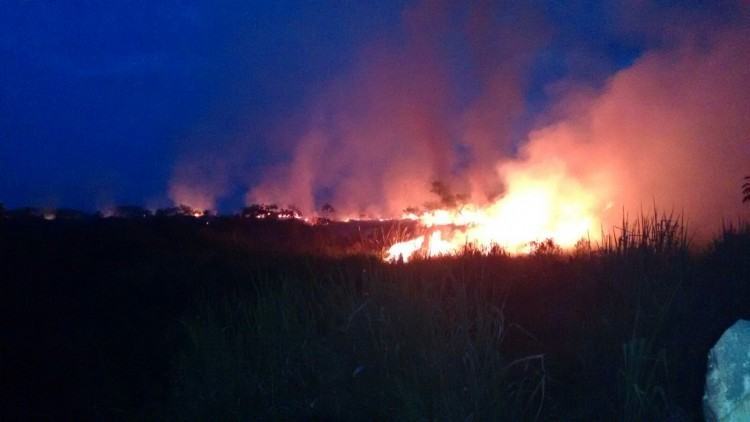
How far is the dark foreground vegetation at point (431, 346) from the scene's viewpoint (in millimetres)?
5457

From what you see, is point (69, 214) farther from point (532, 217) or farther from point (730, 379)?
point (730, 379)

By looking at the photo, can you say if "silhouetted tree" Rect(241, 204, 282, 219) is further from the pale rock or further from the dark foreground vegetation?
the pale rock

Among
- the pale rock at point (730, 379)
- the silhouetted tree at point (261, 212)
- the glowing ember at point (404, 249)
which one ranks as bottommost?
the pale rock at point (730, 379)

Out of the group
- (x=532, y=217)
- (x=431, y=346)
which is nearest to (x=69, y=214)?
(x=532, y=217)

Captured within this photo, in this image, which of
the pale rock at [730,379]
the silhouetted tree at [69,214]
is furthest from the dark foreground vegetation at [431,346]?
the silhouetted tree at [69,214]

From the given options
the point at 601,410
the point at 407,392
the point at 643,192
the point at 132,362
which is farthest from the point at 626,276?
the point at 643,192

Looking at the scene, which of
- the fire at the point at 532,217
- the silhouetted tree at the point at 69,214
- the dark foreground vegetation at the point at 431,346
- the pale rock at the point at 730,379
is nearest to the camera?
the pale rock at the point at 730,379

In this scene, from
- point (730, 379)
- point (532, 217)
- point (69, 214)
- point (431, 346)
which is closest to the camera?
point (730, 379)

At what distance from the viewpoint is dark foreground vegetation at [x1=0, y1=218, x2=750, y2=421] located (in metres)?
5.46

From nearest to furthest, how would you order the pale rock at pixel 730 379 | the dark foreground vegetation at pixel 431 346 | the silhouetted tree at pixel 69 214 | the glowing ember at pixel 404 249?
the pale rock at pixel 730 379
the dark foreground vegetation at pixel 431 346
the glowing ember at pixel 404 249
the silhouetted tree at pixel 69 214

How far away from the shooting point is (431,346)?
19.2 ft

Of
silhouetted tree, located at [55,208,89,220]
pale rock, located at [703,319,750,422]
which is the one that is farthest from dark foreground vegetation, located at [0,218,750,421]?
silhouetted tree, located at [55,208,89,220]

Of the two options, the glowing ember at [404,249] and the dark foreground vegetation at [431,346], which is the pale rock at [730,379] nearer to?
the dark foreground vegetation at [431,346]

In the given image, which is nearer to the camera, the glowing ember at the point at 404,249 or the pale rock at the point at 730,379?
the pale rock at the point at 730,379
